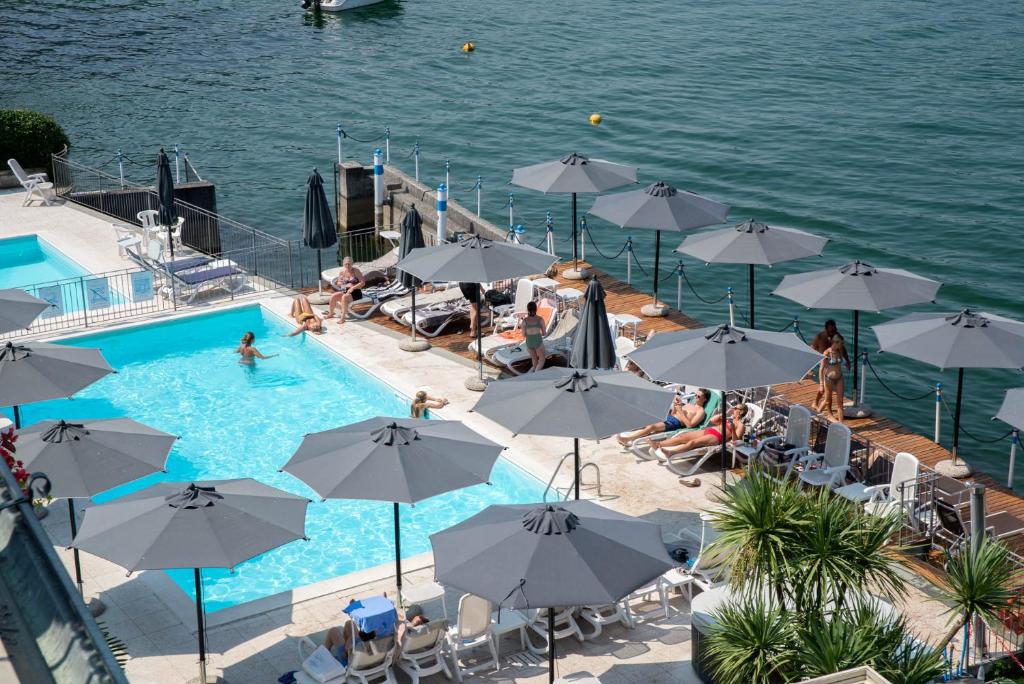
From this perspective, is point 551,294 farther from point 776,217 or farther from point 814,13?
point 814,13

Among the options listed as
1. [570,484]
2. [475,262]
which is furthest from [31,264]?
[570,484]

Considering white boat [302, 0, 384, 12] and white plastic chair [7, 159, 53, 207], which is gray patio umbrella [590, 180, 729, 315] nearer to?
white plastic chair [7, 159, 53, 207]

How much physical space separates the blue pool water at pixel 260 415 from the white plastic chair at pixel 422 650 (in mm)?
3317

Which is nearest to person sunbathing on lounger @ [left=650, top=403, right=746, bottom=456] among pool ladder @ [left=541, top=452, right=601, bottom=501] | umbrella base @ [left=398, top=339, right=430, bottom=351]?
pool ladder @ [left=541, top=452, right=601, bottom=501]

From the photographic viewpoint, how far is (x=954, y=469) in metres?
16.3

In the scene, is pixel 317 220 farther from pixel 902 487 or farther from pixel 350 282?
pixel 902 487

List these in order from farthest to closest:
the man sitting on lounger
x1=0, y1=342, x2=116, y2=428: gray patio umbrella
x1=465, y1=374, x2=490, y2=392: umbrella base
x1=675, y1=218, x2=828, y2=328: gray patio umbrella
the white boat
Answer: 1. the white boat
2. x1=675, y1=218, x2=828, y2=328: gray patio umbrella
3. x1=465, y1=374, x2=490, y2=392: umbrella base
4. the man sitting on lounger
5. x1=0, y1=342, x2=116, y2=428: gray patio umbrella

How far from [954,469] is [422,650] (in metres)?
8.46

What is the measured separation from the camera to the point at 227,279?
23.9 m

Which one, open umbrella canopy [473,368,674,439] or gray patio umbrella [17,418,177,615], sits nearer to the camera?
gray patio umbrella [17,418,177,615]

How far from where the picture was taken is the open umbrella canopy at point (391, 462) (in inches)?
477

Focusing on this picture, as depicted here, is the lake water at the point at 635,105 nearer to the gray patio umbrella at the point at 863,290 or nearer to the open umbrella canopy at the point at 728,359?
the gray patio umbrella at the point at 863,290

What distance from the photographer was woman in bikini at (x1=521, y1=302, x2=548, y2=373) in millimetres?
19234

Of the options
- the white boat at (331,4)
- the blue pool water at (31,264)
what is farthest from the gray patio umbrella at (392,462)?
the white boat at (331,4)
